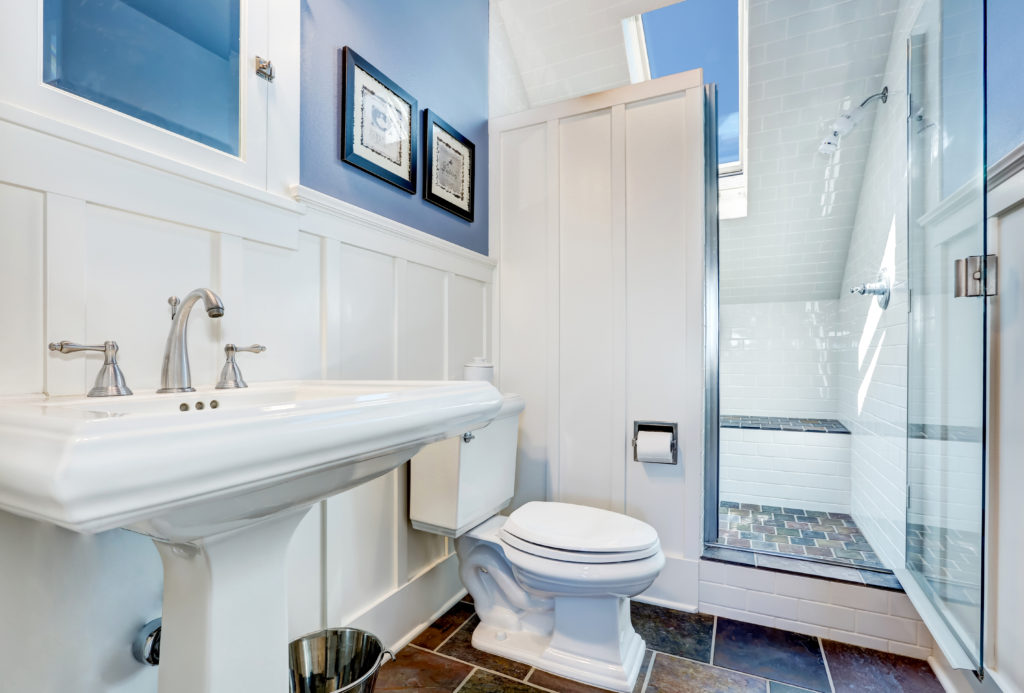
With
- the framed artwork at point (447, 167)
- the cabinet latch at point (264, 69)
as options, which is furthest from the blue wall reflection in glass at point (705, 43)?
the cabinet latch at point (264, 69)

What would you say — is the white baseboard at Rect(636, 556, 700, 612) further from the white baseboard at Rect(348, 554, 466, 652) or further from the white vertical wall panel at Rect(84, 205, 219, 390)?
the white vertical wall panel at Rect(84, 205, 219, 390)

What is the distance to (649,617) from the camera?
1830 mm

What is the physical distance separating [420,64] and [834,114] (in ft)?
6.29

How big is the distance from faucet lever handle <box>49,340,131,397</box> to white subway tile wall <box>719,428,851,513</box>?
250 cm

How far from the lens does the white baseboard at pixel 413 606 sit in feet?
5.06

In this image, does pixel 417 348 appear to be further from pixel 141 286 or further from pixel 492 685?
pixel 492 685

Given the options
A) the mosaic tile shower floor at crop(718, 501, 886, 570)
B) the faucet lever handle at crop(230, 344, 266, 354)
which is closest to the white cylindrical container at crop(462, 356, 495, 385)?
the faucet lever handle at crop(230, 344, 266, 354)

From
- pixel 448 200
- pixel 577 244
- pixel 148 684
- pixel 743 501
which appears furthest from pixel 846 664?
pixel 448 200

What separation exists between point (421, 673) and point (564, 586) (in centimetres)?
53

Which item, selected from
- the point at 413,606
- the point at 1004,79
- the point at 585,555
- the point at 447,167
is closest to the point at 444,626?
the point at 413,606

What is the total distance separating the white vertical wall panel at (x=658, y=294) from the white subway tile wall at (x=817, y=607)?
0.20 metres

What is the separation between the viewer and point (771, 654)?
5.25ft

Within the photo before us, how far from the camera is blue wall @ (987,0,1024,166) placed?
1.11 m

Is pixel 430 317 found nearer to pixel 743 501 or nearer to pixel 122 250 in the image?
pixel 122 250
